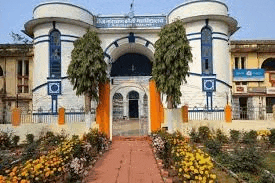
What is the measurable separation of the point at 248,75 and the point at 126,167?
59.2 feet

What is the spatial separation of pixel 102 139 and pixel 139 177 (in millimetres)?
5035

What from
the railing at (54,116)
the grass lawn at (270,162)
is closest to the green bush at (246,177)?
the grass lawn at (270,162)

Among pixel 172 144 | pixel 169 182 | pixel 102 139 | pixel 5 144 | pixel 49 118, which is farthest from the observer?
pixel 49 118

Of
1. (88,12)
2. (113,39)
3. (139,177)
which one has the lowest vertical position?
(139,177)

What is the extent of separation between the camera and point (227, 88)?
21828 millimetres

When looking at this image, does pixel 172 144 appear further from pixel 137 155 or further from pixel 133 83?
pixel 133 83

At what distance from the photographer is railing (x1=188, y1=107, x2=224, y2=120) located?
20656 mm

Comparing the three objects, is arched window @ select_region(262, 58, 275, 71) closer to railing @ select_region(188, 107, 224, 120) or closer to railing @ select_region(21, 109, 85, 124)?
railing @ select_region(188, 107, 224, 120)

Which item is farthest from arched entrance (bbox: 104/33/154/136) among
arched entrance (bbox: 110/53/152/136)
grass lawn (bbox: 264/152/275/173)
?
grass lawn (bbox: 264/152/275/173)

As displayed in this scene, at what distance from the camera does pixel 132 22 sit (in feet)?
74.9

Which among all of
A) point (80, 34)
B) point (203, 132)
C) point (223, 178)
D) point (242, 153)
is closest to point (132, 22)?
point (80, 34)

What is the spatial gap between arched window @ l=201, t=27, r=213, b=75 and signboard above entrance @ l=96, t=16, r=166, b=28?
3.41m

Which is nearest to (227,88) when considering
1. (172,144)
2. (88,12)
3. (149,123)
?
(149,123)

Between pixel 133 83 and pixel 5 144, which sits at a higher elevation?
pixel 133 83
